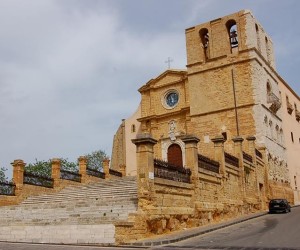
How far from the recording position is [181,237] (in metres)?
12.5

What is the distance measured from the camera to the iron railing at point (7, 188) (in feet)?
66.8

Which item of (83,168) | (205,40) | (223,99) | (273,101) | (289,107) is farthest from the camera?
(289,107)

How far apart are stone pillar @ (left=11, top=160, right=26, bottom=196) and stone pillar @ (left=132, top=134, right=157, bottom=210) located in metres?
9.85

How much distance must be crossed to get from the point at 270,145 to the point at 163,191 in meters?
17.2

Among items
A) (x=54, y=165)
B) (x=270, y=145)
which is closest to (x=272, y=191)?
(x=270, y=145)

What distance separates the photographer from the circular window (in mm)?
32875

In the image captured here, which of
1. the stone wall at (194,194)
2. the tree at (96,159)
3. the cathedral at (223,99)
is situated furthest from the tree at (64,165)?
the stone wall at (194,194)

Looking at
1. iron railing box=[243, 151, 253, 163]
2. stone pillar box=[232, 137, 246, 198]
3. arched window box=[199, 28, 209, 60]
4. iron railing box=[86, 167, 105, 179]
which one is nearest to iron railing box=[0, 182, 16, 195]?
iron railing box=[86, 167, 105, 179]

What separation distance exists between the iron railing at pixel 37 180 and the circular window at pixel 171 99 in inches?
528

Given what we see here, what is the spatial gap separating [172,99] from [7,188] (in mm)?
16610

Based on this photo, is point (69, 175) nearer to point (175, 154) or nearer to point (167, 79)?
point (175, 154)

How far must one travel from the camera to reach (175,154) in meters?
30.8

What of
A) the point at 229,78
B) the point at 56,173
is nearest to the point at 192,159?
the point at 56,173

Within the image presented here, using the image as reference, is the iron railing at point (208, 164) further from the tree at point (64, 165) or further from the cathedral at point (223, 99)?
the tree at point (64, 165)
